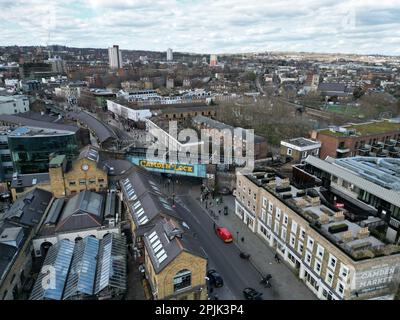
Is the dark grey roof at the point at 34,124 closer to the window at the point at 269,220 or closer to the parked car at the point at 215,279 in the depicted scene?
the window at the point at 269,220

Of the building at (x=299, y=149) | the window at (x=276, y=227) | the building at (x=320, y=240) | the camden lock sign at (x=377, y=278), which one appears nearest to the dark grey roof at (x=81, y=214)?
the building at (x=320, y=240)

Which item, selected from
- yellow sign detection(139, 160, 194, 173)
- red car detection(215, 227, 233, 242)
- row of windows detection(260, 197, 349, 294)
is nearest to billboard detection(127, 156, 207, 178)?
yellow sign detection(139, 160, 194, 173)

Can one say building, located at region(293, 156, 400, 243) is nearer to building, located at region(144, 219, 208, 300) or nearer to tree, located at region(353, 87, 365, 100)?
building, located at region(144, 219, 208, 300)

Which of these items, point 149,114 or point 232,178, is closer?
point 232,178
